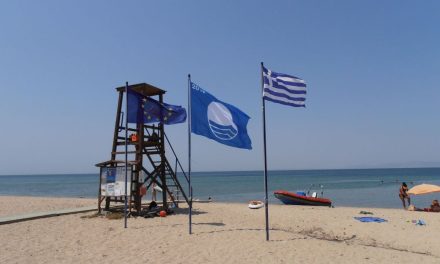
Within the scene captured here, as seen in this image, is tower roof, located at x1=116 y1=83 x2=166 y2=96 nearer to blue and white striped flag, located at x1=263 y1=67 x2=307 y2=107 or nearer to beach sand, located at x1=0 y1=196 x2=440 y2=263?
beach sand, located at x1=0 y1=196 x2=440 y2=263

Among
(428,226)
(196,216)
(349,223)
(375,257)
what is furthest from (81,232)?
(428,226)

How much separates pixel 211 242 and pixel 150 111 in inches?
259

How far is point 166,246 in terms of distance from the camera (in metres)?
9.91

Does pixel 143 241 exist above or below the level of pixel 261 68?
below

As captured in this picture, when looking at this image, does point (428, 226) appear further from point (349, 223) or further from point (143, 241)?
point (143, 241)

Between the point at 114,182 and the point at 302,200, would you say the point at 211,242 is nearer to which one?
the point at 114,182

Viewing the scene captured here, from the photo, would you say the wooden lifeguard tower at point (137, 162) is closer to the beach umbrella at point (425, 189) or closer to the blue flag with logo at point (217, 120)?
the blue flag with logo at point (217, 120)

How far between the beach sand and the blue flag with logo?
2910mm

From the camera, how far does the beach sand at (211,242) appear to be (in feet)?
28.9

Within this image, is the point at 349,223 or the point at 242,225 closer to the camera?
the point at 242,225

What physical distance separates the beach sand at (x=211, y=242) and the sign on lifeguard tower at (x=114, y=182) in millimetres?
1262

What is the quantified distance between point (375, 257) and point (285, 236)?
298 centimetres

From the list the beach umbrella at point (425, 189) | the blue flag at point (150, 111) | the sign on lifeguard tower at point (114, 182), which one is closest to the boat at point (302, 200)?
the beach umbrella at point (425, 189)

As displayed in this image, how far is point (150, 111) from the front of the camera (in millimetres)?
15086
